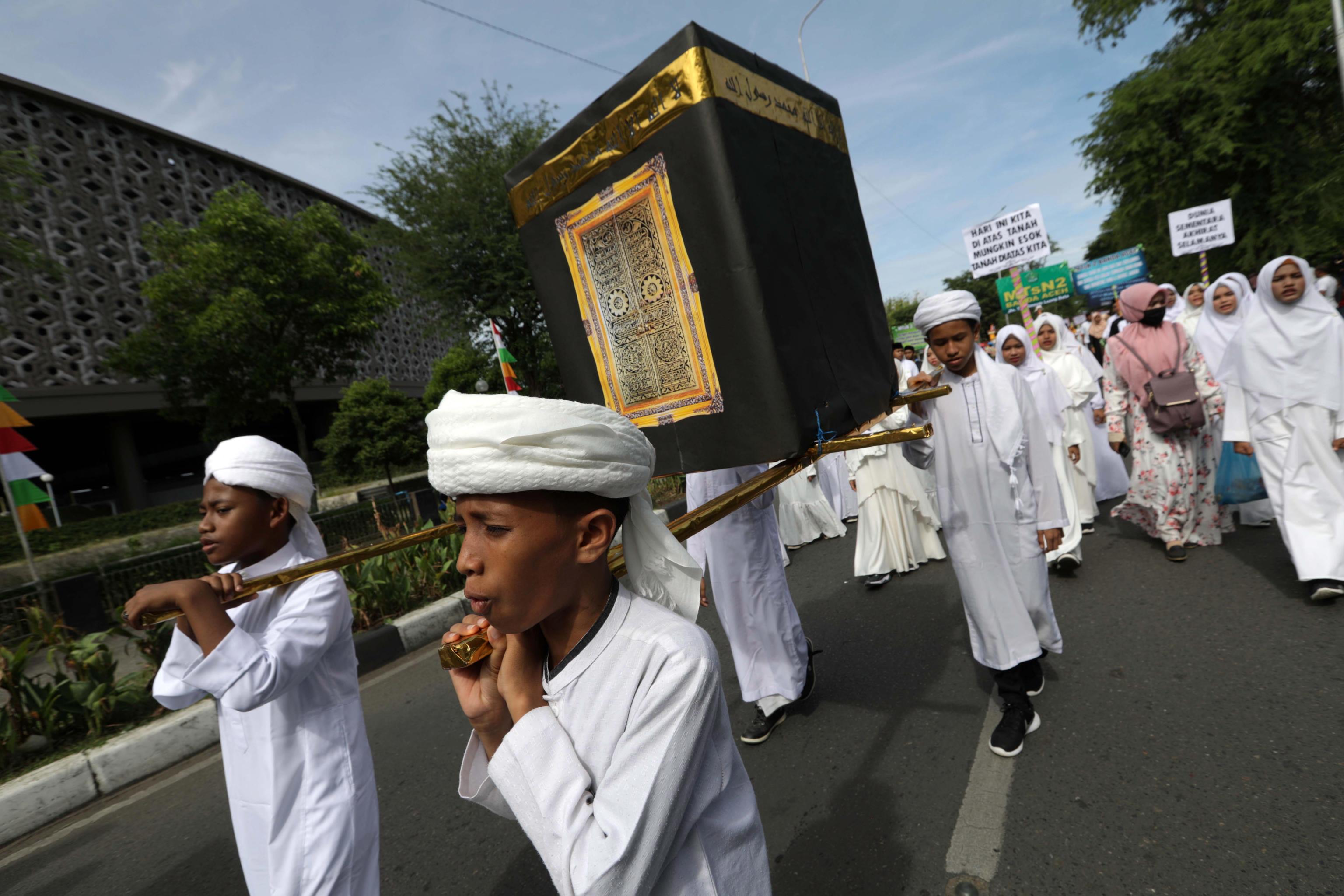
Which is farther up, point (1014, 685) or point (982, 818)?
point (1014, 685)

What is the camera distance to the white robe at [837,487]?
8.02m

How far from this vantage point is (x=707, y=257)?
1569 mm

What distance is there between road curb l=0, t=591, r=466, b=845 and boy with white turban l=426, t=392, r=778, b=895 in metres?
2.77

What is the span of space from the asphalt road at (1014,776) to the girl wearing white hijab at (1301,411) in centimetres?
32

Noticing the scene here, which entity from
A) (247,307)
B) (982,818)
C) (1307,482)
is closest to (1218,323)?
(1307,482)

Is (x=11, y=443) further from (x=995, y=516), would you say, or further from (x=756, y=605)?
(x=995, y=516)

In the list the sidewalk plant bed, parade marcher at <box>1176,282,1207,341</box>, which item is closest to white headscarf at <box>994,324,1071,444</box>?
parade marcher at <box>1176,282,1207,341</box>

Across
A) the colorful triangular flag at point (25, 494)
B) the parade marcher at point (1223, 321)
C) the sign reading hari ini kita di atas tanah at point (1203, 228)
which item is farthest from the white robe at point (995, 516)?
the sign reading hari ini kita di atas tanah at point (1203, 228)

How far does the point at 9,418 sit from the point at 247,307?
8.41m

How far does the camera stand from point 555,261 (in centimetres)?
192

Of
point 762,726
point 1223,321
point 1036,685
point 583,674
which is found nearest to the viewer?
point 583,674

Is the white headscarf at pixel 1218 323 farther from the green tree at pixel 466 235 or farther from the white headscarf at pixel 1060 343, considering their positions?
the green tree at pixel 466 235

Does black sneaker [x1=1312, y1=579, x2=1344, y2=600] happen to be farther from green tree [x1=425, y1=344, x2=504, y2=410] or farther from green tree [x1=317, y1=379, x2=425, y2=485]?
green tree [x1=425, y1=344, x2=504, y2=410]

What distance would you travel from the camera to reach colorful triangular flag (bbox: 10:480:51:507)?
7270mm
